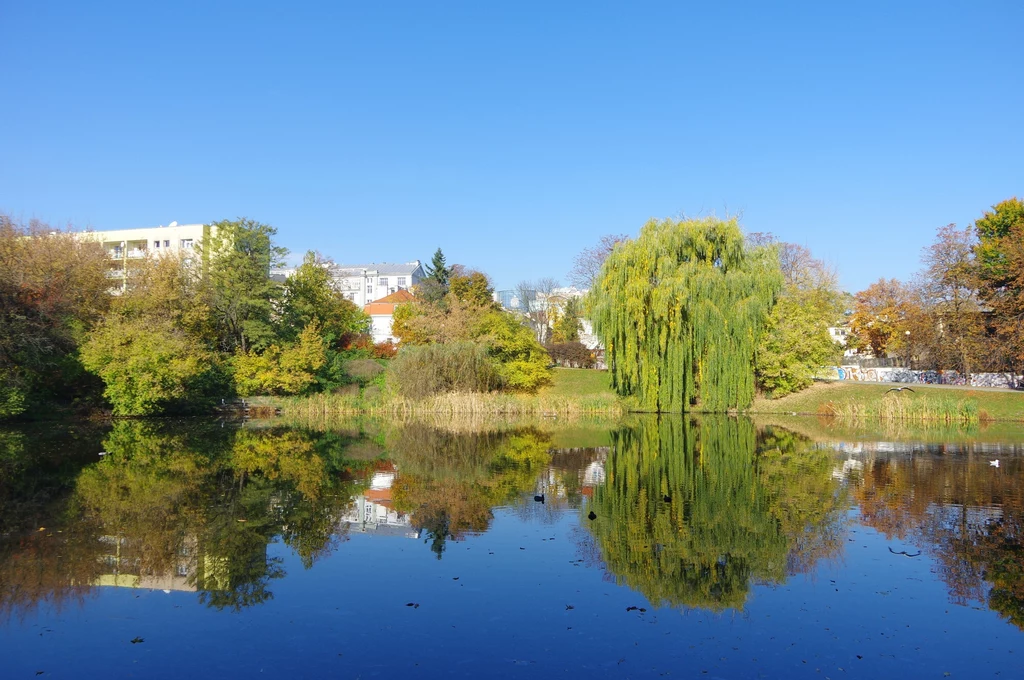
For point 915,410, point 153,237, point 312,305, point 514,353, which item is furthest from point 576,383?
point 153,237

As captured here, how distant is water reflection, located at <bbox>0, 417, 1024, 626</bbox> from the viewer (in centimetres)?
1031

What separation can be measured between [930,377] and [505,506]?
4124 centimetres

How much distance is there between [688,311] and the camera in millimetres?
35438

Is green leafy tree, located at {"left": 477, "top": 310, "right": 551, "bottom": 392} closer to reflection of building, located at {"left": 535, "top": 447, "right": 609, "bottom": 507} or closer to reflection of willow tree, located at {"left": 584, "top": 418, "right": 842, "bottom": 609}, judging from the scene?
reflection of building, located at {"left": 535, "top": 447, "right": 609, "bottom": 507}

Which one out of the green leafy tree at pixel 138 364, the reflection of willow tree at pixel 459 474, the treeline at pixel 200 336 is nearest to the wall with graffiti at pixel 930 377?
the treeline at pixel 200 336

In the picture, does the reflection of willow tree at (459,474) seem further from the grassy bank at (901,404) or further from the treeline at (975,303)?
the treeline at (975,303)

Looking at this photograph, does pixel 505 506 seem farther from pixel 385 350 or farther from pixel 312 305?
pixel 385 350

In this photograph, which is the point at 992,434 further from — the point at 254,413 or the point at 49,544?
the point at 254,413

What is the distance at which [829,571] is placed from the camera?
35.3 feet

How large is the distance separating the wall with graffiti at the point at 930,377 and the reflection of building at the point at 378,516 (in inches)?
1275

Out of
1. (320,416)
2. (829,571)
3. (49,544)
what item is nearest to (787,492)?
(829,571)

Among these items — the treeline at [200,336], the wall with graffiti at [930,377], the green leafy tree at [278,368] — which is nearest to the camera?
the treeline at [200,336]

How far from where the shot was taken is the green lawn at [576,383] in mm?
43188

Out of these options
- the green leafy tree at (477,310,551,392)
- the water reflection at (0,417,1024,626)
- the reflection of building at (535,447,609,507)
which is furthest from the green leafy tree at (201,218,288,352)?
the reflection of building at (535,447,609,507)
